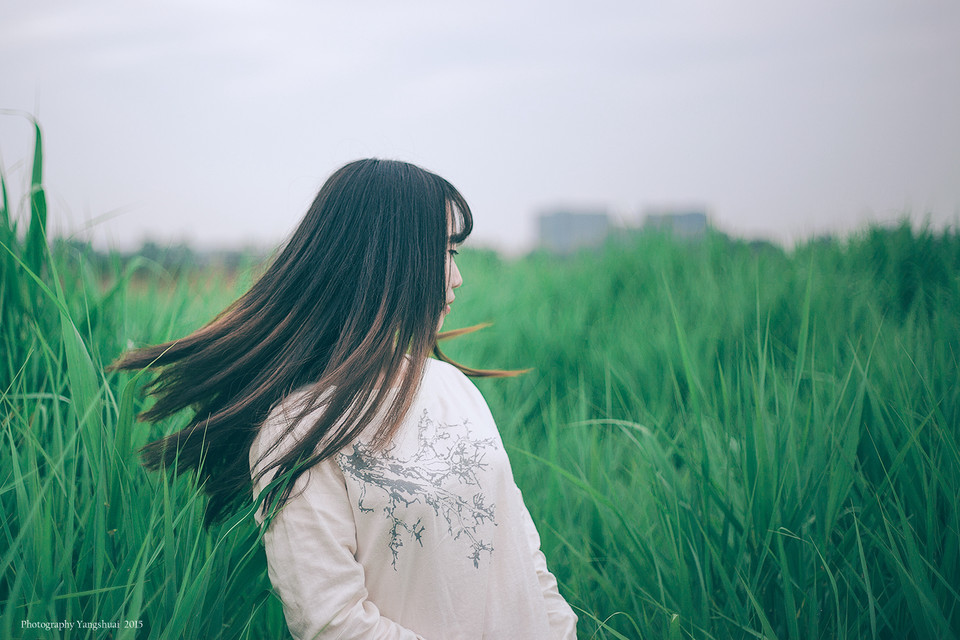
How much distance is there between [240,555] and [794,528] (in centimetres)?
106

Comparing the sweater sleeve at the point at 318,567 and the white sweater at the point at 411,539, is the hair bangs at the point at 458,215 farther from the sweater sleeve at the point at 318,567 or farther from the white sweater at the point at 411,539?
the sweater sleeve at the point at 318,567

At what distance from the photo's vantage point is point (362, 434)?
0.94 m

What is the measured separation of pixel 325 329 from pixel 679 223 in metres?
3.16

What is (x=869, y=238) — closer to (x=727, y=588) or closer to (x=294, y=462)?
(x=727, y=588)

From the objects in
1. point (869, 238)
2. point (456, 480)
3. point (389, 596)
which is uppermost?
point (869, 238)

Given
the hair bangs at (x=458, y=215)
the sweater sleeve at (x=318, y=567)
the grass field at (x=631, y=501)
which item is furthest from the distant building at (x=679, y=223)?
the sweater sleeve at (x=318, y=567)

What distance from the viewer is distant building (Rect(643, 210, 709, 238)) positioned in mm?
3604

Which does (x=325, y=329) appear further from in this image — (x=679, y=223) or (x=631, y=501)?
(x=679, y=223)

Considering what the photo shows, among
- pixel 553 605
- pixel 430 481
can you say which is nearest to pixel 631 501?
pixel 553 605

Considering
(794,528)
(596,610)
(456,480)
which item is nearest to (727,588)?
(794,528)

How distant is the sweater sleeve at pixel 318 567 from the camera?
2.76 feet

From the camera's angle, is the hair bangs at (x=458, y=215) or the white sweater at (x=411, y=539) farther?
the hair bangs at (x=458, y=215)

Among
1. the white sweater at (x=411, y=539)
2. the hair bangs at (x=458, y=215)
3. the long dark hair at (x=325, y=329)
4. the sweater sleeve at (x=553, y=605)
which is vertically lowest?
the sweater sleeve at (x=553, y=605)

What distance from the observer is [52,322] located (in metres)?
1.30
